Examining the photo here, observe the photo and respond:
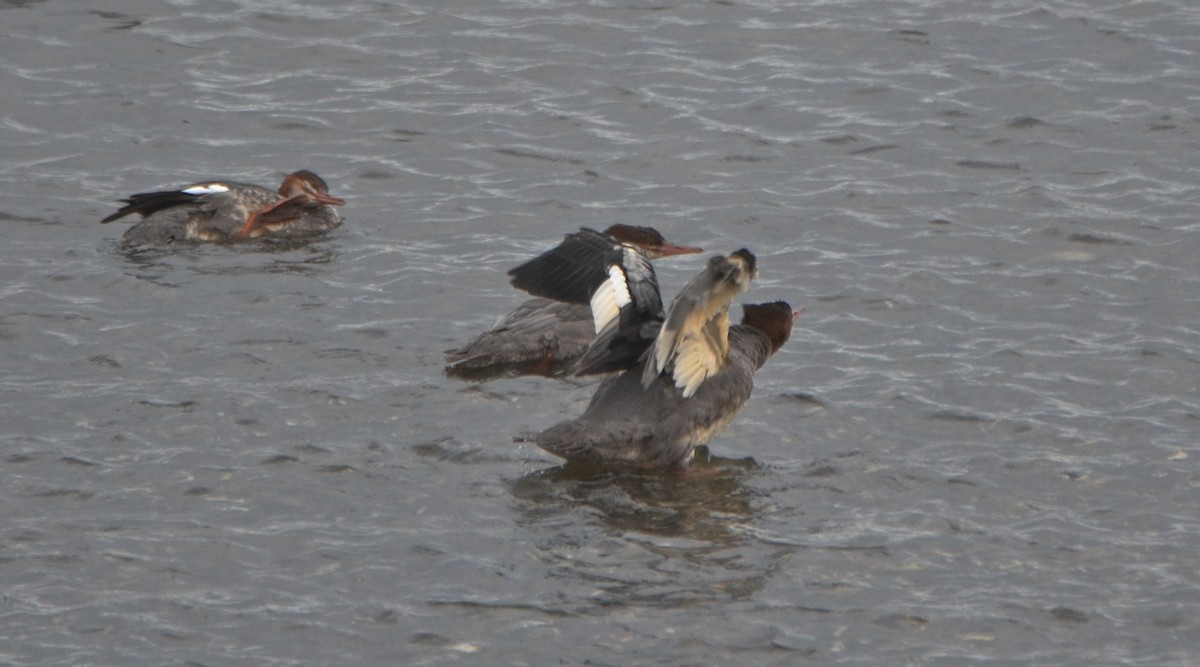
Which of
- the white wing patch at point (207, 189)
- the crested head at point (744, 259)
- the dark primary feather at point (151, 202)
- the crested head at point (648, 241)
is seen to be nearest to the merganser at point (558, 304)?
the crested head at point (648, 241)

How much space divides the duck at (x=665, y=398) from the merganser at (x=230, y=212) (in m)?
3.80

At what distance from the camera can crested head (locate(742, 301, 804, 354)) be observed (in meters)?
9.53

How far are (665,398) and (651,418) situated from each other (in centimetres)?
15

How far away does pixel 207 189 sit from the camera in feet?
38.6

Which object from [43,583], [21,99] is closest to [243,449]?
[43,583]

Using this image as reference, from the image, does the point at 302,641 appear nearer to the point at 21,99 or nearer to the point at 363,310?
the point at 363,310

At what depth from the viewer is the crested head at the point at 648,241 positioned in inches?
421

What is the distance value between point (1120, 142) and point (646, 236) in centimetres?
465

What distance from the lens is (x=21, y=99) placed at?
14.1 metres

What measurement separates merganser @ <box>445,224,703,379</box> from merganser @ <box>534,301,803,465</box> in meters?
0.39

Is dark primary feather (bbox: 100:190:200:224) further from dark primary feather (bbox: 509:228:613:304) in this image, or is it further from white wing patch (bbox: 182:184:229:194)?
dark primary feather (bbox: 509:228:613:304)

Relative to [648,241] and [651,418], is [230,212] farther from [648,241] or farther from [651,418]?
[651,418]

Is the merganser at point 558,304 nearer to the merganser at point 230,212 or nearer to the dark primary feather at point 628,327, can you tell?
the dark primary feather at point 628,327

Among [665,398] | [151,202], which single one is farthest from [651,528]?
[151,202]
